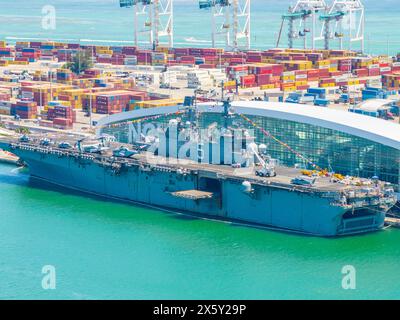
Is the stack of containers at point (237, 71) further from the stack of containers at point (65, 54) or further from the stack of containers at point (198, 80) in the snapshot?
the stack of containers at point (65, 54)

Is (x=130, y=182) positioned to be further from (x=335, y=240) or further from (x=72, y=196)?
(x=335, y=240)

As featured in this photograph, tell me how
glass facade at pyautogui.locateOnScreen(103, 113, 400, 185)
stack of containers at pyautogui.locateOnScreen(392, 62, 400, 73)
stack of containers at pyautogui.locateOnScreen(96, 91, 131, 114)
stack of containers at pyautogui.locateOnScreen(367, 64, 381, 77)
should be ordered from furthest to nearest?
stack of containers at pyautogui.locateOnScreen(392, 62, 400, 73), stack of containers at pyautogui.locateOnScreen(367, 64, 381, 77), stack of containers at pyautogui.locateOnScreen(96, 91, 131, 114), glass facade at pyautogui.locateOnScreen(103, 113, 400, 185)

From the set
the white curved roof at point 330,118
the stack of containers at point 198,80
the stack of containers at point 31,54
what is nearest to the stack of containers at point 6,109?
the stack of containers at point 198,80

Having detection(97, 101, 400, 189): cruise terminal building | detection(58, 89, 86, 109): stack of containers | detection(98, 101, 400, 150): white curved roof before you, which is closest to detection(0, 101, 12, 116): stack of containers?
detection(58, 89, 86, 109): stack of containers

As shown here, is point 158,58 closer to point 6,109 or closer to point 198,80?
point 198,80

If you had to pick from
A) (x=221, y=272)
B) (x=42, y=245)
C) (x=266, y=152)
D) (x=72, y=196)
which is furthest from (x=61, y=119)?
(x=221, y=272)

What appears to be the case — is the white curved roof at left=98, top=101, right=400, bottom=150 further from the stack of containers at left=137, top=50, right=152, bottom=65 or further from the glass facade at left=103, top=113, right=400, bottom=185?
the stack of containers at left=137, top=50, right=152, bottom=65
